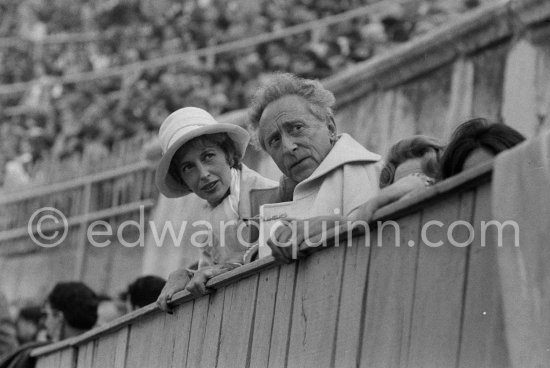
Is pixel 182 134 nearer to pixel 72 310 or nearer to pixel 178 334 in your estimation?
pixel 178 334

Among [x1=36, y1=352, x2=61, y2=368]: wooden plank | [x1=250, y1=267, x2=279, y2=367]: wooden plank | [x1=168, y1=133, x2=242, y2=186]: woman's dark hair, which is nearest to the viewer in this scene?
[x1=250, y1=267, x2=279, y2=367]: wooden plank

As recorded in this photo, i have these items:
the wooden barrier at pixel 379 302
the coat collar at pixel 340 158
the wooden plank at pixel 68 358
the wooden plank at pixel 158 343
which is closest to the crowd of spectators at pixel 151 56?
the wooden plank at pixel 68 358

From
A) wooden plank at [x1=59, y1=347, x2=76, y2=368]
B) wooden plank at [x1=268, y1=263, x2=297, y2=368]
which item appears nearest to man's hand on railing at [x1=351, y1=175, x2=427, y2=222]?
wooden plank at [x1=268, y1=263, x2=297, y2=368]

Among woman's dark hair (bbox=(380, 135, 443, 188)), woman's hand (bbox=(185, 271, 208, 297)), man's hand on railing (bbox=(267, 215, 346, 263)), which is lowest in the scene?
A: man's hand on railing (bbox=(267, 215, 346, 263))

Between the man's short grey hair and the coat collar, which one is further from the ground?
the man's short grey hair

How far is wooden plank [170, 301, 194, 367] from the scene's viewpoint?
5234 mm

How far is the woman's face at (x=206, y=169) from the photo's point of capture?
5508mm

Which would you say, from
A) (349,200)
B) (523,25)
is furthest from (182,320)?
(523,25)

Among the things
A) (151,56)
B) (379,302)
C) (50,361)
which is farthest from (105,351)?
(151,56)

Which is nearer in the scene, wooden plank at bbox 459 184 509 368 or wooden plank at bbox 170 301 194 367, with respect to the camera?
wooden plank at bbox 459 184 509 368

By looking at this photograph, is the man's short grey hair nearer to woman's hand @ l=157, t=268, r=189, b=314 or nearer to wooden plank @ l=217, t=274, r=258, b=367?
wooden plank @ l=217, t=274, r=258, b=367

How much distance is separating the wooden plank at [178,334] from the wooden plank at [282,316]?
84 cm

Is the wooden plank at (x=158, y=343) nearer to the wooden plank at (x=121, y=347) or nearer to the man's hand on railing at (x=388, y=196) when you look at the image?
the wooden plank at (x=121, y=347)

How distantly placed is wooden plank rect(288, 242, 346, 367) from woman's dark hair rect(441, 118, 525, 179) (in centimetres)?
54
